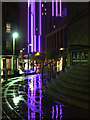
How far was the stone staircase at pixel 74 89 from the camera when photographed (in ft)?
22.6

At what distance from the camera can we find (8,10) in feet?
116

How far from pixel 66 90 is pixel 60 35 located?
82413 mm

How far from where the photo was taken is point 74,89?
25.7 ft

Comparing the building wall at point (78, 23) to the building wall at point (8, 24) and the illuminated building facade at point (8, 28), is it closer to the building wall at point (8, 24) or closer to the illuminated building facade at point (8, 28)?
the illuminated building facade at point (8, 28)

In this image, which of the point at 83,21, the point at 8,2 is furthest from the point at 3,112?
the point at 8,2

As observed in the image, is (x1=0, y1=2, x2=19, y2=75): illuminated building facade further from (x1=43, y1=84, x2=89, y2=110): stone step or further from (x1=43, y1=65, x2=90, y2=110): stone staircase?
(x1=43, y1=84, x2=89, y2=110): stone step

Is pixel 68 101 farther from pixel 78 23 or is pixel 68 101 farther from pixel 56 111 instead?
pixel 78 23

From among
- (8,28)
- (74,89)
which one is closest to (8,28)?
(8,28)

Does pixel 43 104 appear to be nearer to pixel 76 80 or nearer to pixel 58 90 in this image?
pixel 58 90

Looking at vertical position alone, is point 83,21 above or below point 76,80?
above

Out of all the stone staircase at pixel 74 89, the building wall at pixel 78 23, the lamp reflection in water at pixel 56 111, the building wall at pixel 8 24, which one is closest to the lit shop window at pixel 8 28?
the building wall at pixel 8 24

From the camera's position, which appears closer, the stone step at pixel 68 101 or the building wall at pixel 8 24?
the stone step at pixel 68 101

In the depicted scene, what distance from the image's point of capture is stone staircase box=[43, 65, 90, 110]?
6891mm

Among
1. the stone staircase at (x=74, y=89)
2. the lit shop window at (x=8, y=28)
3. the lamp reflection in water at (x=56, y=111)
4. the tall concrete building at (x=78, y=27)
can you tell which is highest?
the lit shop window at (x=8, y=28)
